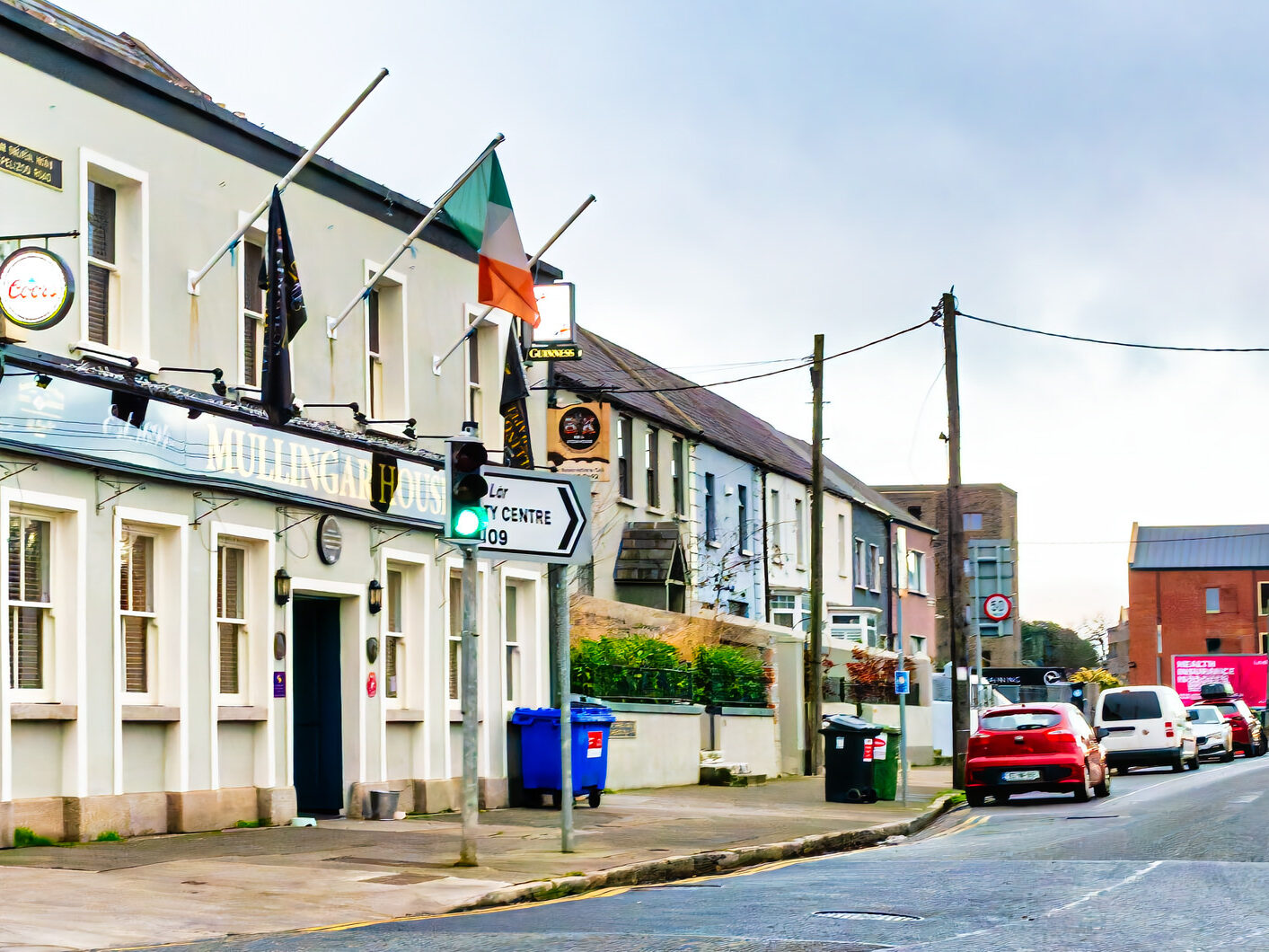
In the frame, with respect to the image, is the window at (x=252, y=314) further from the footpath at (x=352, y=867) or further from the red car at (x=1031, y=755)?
the red car at (x=1031, y=755)

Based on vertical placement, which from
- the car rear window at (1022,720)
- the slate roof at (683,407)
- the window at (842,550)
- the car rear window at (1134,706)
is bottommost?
the car rear window at (1134,706)

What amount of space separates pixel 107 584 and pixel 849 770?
12215 millimetres

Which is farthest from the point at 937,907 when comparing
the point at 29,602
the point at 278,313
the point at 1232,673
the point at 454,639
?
the point at 1232,673

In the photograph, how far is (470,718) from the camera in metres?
13.5

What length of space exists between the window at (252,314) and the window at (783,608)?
91.4ft

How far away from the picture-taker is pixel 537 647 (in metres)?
23.3

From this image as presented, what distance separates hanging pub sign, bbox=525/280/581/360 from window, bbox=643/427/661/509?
47.6 feet

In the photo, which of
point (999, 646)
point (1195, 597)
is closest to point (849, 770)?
A: point (999, 646)

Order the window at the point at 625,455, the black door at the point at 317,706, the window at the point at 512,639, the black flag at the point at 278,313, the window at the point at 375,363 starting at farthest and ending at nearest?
the window at the point at 625,455, the window at the point at 512,639, the window at the point at 375,363, the black door at the point at 317,706, the black flag at the point at 278,313

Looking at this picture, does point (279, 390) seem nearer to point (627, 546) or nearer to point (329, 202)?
point (329, 202)

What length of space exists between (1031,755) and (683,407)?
19.5 metres

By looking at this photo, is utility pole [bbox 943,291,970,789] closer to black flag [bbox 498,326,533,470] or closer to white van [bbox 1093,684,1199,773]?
white van [bbox 1093,684,1199,773]

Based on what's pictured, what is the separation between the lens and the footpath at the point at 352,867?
1021 cm

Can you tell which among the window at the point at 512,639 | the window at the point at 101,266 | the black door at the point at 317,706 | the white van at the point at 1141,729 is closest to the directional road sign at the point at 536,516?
the window at the point at 101,266
